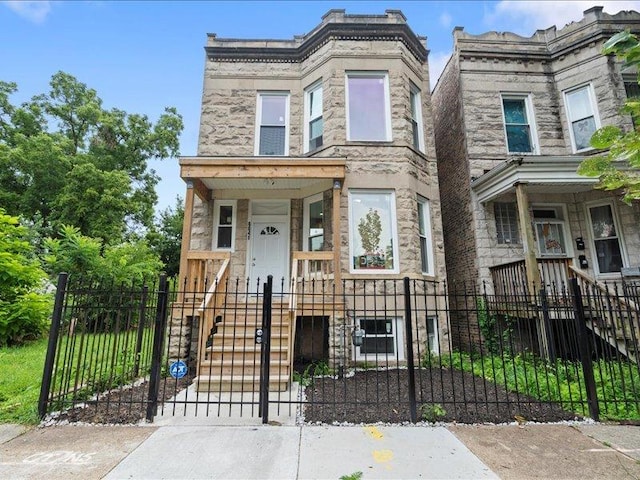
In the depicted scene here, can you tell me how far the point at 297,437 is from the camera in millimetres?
3523

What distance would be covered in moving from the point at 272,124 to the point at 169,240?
12278mm

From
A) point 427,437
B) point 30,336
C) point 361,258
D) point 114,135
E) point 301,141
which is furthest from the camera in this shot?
point 114,135

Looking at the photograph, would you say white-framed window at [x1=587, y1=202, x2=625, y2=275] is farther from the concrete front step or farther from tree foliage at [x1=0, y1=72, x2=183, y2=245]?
tree foliage at [x1=0, y1=72, x2=183, y2=245]

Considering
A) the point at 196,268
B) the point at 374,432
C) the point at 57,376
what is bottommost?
the point at 374,432

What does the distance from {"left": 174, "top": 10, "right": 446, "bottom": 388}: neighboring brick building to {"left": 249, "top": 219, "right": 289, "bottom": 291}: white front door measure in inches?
1.0

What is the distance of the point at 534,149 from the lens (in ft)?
31.1

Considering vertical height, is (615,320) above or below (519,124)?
below

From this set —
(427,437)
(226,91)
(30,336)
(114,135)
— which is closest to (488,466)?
(427,437)

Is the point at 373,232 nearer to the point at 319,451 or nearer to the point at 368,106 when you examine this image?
the point at 368,106

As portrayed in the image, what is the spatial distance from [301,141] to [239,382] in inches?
257

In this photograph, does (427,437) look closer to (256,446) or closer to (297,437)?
(297,437)

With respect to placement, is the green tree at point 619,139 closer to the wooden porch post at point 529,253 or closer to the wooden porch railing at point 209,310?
the wooden porch post at point 529,253

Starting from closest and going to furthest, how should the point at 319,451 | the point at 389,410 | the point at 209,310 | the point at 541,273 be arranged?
the point at 319,451, the point at 389,410, the point at 209,310, the point at 541,273

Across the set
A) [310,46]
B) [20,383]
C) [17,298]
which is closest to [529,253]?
[310,46]
